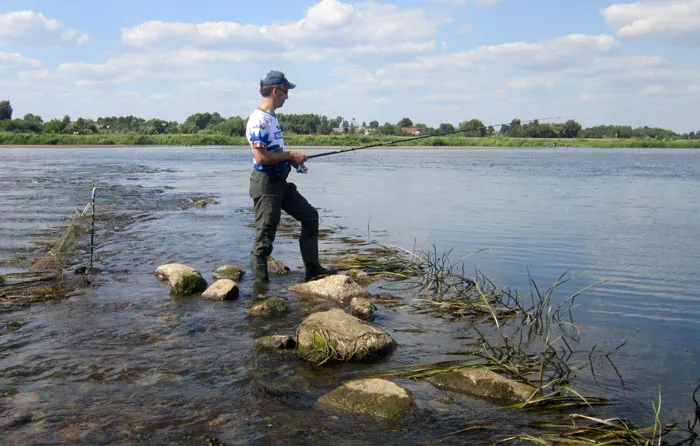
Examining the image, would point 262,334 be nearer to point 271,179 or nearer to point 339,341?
point 339,341

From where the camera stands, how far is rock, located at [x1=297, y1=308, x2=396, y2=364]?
511cm

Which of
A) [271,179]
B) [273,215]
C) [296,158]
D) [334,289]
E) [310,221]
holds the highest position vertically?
[296,158]

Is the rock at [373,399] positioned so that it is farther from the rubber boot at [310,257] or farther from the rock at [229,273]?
the rock at [229,273]

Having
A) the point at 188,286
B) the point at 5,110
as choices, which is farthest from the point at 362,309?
the point at 5,110

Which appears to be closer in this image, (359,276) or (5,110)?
(359,276)

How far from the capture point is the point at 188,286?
23.3 feet

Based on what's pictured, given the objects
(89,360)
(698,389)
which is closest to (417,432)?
(698,389)

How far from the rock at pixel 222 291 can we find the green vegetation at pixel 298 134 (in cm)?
7073

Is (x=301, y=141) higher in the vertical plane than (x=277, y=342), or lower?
higher

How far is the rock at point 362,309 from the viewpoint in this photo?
248 inches

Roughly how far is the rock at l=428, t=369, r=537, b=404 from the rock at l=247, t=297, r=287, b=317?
7.11 feet

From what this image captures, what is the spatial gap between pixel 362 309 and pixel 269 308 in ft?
3.25

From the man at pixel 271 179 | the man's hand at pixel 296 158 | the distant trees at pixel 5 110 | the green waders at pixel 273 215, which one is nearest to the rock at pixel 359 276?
the green waders at pixel 273 215

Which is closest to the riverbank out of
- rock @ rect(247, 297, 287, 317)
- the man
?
the man
